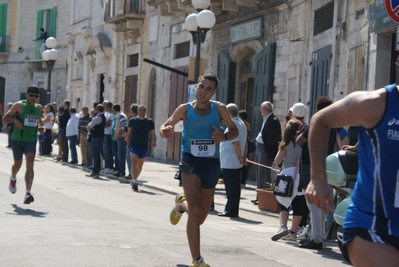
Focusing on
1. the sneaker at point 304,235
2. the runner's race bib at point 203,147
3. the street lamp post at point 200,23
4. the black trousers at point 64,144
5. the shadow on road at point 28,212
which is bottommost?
the shadow on road at point 28,212

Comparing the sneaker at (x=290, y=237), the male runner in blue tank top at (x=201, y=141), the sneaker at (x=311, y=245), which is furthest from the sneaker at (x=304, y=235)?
the male runner in blue tank top at (x=201, y=141)

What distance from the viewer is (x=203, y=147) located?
26.9 ft

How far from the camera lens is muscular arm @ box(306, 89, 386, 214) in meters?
4.31

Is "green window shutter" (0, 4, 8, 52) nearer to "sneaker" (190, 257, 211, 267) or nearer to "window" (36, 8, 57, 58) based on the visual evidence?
"window" (36, 8, 57, 58)

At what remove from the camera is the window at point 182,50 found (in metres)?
27.5

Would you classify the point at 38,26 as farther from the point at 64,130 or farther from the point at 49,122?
the point at 64,130

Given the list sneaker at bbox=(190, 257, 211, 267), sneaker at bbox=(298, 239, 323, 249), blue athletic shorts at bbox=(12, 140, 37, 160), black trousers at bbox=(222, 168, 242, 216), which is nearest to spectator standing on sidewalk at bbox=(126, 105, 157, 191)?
black trousers at bbox=(222, 168, 242, 216)

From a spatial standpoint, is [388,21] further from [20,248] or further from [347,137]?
[20,248]

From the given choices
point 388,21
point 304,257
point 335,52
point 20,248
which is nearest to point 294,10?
point 335,52

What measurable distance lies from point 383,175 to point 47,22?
1817 inches

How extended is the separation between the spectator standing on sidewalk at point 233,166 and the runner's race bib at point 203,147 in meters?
5.15

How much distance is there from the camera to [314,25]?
17969 millimetres

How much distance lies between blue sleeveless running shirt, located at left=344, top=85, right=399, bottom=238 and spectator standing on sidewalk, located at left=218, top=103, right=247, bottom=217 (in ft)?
29.4

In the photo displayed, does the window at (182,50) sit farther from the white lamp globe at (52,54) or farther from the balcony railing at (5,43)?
the balcony railing at (5,43)
